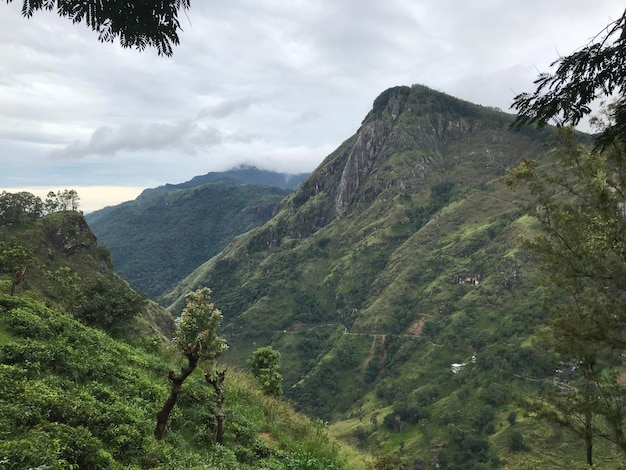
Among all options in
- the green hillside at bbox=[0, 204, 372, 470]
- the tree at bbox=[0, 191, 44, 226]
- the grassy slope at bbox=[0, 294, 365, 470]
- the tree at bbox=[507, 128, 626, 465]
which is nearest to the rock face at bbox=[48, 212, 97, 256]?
the tree at bbox=[0, 191, 44, 226]

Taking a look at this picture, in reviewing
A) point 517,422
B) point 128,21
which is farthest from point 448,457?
point 128,21

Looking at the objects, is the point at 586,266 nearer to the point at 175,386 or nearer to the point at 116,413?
the point at 175,386

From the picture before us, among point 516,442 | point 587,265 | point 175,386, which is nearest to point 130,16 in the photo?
point 175,386

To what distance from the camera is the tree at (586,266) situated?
59.4 ft

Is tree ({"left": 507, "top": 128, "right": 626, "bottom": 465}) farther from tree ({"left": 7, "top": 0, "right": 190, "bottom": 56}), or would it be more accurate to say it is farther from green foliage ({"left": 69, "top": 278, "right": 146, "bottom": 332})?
green foliage ({"left": 69, "top": 278, "right": 146, "bottom": 332})

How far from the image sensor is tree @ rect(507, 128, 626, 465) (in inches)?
712

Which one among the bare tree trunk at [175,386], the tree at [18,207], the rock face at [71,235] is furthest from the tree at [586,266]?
the tree at [18,207]

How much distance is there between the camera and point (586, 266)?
20438 millimetres

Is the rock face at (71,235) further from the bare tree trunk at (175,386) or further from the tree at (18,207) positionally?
the bare tree trunk at (175,386)

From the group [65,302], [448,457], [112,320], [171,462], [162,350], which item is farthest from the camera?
[448,457]

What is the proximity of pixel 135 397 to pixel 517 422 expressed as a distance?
177244 millimetres

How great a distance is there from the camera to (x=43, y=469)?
5.91 m

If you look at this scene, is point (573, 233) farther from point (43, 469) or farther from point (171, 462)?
point (43, 469)

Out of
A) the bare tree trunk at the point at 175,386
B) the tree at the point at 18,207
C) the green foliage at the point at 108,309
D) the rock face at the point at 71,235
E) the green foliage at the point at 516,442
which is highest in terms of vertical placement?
the tree at the point at 18,207
